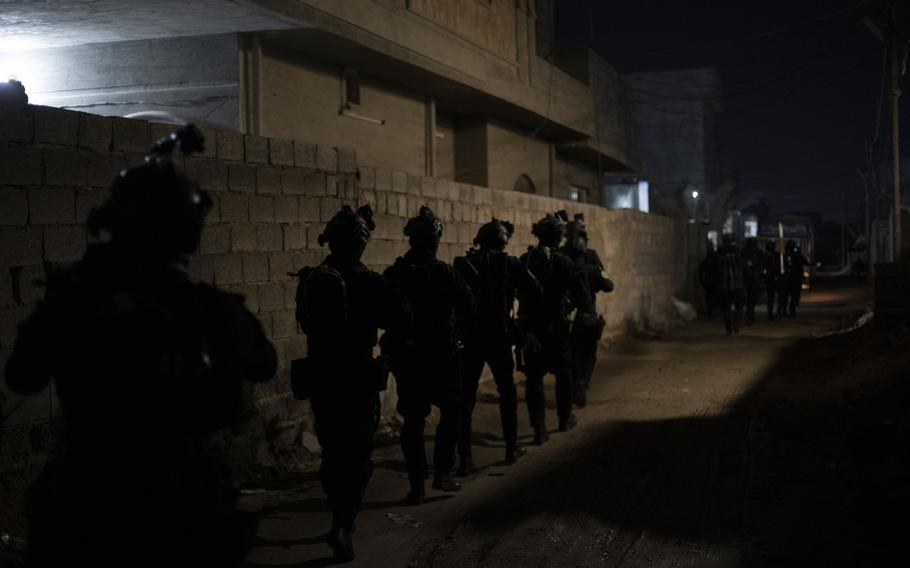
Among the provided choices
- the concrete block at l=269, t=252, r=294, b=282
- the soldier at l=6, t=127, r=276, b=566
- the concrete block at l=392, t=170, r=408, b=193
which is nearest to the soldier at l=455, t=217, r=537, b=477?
the concrete block at l=269, t=252, r=294, b=282

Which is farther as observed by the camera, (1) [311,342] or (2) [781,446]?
(2) [781,446]

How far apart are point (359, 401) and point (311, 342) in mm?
429

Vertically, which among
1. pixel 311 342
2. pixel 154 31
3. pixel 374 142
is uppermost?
pixel 154 31

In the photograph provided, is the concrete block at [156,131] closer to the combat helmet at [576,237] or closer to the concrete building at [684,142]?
the combat helmet at [576,237]

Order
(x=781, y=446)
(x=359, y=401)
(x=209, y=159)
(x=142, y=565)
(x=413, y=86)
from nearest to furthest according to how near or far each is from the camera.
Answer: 1. (x=142, y=565)
2. (x=359, y=401)
3. (x=209, y=159)
4. (x=781, y=446)
5. (x=413, y=86)

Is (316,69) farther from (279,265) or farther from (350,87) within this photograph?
(279,265)

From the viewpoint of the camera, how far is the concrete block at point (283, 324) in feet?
23.3

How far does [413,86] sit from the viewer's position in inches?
564

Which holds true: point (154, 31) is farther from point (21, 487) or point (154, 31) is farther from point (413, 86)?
point (21, 487)

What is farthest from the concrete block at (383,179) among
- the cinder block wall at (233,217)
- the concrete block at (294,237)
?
the concrete block at (294,237)

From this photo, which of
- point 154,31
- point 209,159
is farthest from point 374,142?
point 209,159

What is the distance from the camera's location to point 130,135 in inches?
224

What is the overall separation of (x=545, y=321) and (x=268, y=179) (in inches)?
107

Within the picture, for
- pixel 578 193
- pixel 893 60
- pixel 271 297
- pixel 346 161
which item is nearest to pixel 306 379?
pixel 271 297
